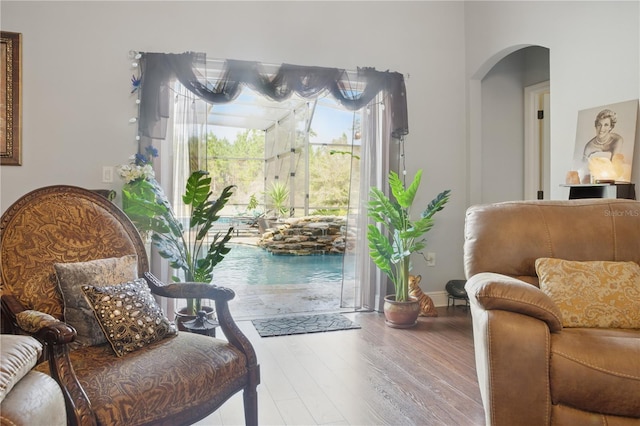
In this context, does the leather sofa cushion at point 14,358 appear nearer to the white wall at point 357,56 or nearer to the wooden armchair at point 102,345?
the wooden armchair at point 102,345

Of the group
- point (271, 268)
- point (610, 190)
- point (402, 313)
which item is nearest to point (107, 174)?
point (402, 313)

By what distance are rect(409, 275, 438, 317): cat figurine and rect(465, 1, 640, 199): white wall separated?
136cm

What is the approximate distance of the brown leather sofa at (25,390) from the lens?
1082 mm

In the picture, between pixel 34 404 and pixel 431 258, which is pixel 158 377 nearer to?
pixel 34 404

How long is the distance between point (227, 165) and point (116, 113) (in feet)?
6.44

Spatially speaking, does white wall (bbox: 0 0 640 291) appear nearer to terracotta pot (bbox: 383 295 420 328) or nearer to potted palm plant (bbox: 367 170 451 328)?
potted palm plant (bbox: 367 170 451 328)

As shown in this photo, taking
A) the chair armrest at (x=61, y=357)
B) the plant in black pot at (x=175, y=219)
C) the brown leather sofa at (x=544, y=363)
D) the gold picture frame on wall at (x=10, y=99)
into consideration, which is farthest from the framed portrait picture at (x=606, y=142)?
the gold picture frame on wall at (x=10, y=99)

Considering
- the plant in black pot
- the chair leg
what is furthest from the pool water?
the chair leg

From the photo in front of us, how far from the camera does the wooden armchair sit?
1.41 m

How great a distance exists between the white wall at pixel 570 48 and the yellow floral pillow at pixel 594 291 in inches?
42.2

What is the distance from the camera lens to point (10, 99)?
3.26 meters

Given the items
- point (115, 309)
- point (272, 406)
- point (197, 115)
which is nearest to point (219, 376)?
point (115, 309)

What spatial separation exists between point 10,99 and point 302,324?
2797 mm

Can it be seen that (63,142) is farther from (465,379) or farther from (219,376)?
(465,379)
